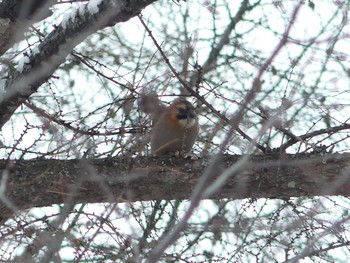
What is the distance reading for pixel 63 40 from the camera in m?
4.18

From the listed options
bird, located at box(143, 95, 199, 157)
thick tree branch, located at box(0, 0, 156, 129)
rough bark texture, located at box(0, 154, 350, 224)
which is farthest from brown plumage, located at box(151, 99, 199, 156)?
thick tree branch, located at box(0, 0, 156, 129)

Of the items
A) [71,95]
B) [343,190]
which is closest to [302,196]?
[343,190]

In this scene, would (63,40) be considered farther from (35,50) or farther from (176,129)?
(176,129)

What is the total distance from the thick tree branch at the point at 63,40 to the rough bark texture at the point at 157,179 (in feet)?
1.72

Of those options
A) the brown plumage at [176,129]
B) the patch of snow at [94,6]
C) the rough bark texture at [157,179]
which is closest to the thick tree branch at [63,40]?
the patch of snow at [94,6]

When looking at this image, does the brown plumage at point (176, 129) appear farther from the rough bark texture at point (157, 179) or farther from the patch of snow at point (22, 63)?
the patch of snow at point (22, 63)

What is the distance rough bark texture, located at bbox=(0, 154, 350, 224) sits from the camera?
4230 mm

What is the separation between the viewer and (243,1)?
29.9ft

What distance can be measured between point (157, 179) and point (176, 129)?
4.63 ft

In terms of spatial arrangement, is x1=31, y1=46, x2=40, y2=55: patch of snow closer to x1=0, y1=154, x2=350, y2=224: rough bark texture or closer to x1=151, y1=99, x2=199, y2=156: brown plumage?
x1=0, y1=154, x2=350, y2=224: rough bark texture

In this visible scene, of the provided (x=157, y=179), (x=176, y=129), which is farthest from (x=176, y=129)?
(x=157, y=179)

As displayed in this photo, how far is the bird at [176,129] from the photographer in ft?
17.7

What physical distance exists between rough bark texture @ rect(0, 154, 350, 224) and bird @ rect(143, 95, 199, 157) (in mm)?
855

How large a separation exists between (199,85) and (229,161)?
55 centimetres
